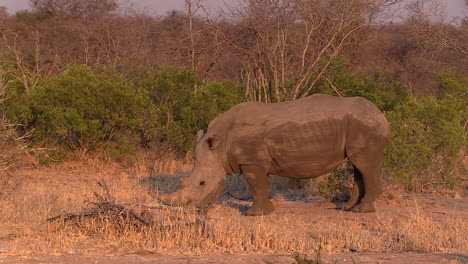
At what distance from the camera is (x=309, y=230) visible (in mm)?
8688

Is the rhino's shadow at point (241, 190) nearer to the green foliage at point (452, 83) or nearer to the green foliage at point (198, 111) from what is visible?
the green foliage at point (198, 111)

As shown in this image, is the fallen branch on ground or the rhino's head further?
the rhino's head

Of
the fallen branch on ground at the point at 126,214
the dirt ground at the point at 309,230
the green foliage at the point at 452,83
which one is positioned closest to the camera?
the dirt ground at the point at 309,230

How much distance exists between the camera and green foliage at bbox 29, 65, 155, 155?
1438 cm

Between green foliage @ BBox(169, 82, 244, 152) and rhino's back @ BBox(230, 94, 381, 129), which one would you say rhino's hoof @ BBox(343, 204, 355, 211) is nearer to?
rhino's back @ BBox(230, 94, 381, 129)

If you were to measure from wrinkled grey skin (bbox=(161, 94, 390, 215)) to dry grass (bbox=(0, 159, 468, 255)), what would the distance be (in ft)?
1.61

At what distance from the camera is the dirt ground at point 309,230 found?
6824mm

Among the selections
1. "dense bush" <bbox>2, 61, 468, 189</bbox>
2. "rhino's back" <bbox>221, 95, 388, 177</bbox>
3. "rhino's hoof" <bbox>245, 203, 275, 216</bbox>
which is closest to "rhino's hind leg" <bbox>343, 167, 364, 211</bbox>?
"rhino's back" <bbox>221, 95, 388, 177</bbox>

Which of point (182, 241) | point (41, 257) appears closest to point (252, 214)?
point (182, 241)

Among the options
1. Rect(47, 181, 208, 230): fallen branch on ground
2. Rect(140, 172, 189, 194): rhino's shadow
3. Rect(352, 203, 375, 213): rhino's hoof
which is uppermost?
Rect(47, 181, 208, 230): fallen branch on ground

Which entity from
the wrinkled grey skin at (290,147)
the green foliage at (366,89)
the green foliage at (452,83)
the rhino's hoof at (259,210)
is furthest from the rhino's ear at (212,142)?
the green foliage at (452,83)

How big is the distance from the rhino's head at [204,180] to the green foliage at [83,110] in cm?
509

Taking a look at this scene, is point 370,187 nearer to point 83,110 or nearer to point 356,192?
point 356,192

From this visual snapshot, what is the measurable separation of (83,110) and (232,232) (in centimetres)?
754
